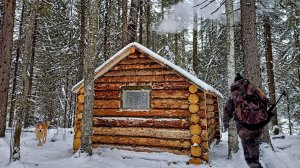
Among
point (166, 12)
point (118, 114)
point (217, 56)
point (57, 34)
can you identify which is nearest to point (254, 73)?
point (118, 114)

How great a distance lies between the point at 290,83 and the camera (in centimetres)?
1980

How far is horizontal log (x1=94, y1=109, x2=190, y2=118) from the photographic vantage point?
8.50 m

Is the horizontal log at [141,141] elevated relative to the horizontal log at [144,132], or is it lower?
lower

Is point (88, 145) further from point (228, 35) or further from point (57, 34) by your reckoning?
point (57, 34)

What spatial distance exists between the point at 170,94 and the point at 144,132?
1.55 m

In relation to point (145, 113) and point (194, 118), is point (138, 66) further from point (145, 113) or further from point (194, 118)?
point (194, 118)

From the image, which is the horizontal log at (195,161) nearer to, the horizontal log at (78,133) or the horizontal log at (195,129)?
the horizontal log at (195,129)

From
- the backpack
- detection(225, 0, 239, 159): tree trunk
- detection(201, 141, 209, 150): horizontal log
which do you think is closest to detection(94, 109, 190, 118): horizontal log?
detection(201, 141, 209, 150): horizontal log

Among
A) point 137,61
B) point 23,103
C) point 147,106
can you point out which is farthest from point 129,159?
point 23,103

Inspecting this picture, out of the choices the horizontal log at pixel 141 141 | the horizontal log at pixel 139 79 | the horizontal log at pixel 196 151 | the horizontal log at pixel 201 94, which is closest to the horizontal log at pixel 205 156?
the horizontal log at pixel 196 151

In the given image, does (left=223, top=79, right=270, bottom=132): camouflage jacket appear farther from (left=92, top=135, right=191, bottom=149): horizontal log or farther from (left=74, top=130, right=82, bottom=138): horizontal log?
(left=74, top=130, right=82, bottom=138): horizontal log

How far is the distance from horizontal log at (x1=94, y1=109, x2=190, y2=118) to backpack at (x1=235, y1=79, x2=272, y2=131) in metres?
3.42

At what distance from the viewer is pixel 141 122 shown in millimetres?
8930

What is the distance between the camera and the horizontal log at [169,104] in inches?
335
